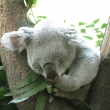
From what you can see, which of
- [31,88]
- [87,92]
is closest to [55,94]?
[31,88]

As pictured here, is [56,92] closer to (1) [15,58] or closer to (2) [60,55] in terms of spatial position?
(2) [60,55]

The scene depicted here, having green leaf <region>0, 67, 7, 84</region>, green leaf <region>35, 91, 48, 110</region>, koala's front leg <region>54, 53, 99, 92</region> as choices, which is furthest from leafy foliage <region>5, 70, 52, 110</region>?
green leaf <region>0, 67, 7, 84</region>

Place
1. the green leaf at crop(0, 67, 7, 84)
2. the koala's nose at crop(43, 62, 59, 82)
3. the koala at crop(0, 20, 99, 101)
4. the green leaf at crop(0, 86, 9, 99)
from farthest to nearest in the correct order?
the green leaf at crop(0, 67, 7, 84) < the green leaf at crop(0, 86, 9, 99) < the koala at crop(0, 20, 99, 101) < the koala's nose at crop(43, 62, 59, 82)

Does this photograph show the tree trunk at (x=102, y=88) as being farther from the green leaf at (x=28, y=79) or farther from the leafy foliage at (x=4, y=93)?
the leafy foliage at (x=4, y=93)

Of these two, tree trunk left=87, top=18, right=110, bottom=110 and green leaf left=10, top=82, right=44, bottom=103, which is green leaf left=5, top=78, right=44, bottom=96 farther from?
tree trunk left=87, top=18, right=110, bottom=110

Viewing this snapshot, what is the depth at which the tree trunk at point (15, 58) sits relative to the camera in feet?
6.89

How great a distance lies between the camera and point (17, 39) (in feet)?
7.27

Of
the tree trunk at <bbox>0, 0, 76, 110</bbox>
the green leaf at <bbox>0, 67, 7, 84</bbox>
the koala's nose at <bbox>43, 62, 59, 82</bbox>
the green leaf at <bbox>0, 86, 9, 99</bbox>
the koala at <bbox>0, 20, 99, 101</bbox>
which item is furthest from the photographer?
the green leaf at <bbox>0, 67, 7, 84</bbox>

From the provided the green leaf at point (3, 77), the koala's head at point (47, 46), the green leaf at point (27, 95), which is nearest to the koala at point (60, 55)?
the koala's head at point (47, 46)

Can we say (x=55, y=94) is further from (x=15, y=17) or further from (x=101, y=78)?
(x=15, y=17)

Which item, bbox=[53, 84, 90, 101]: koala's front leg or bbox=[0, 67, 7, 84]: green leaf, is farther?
bbox=[0, 67, 7, 84]: green leaf

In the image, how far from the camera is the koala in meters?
1.99

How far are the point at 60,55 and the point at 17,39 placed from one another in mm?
469

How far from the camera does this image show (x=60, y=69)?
2074mm
